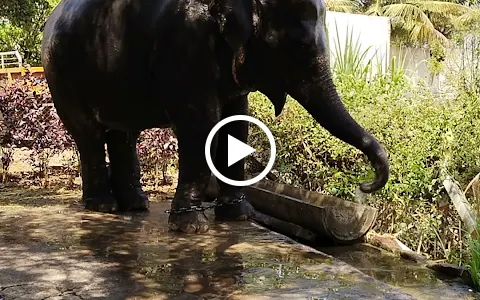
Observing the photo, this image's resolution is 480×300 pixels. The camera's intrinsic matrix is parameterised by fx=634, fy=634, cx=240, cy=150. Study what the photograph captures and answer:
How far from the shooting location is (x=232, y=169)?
181 inches

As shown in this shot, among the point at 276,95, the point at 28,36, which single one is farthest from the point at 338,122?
the point at 28,36

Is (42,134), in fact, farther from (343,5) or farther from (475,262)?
(343,5)

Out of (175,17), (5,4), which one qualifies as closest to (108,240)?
(175,17)

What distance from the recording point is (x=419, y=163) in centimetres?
513

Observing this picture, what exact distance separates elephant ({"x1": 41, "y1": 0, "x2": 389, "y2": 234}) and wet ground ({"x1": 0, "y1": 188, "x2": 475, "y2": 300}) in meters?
0.32

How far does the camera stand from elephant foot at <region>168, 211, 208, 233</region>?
161 inches

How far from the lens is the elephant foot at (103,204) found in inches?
190

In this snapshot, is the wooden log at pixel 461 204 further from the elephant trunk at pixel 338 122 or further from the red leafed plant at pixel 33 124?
the red leafed plant at pixel 33 124

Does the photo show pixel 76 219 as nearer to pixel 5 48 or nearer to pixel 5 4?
pixel 5 4

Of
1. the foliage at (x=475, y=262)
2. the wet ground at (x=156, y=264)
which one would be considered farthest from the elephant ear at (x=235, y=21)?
the foliage at (x=475, y=262)

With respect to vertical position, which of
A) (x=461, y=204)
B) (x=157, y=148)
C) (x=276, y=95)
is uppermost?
(x=276, y=95)

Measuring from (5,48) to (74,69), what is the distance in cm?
1949

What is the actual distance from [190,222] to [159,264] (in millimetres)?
716

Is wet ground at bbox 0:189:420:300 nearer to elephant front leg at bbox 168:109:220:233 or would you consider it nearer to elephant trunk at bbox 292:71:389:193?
elephant front leg at bbox 168:109:220:233
